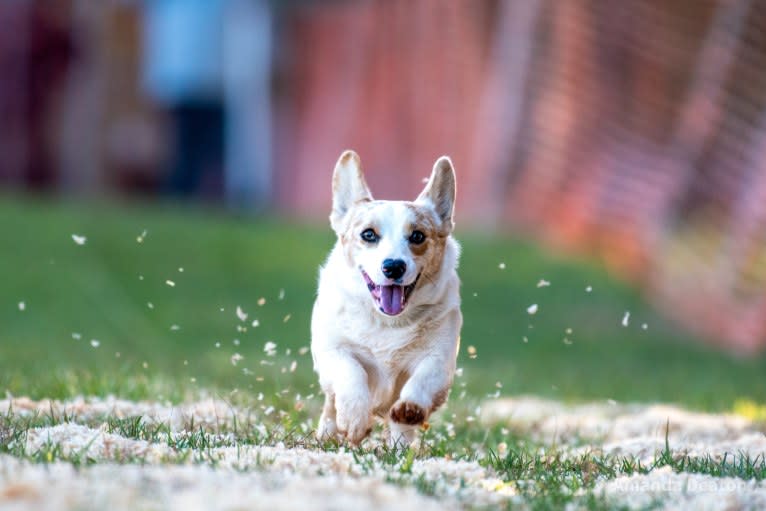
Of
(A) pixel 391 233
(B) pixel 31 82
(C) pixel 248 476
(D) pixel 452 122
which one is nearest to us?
(C) pixel 248 476

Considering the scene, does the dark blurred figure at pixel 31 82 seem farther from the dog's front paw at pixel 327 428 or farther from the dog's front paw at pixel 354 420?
the dog's front paw at pixel 354 420

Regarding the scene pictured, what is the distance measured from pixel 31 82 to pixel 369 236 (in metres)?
29.7

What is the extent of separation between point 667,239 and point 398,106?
39.3 ft

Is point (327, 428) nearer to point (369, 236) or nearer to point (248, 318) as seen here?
point (369, 236)

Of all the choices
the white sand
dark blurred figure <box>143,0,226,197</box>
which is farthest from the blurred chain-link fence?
the white sand

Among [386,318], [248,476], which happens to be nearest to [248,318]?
[386,318]

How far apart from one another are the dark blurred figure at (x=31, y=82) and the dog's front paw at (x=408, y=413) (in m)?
29.5

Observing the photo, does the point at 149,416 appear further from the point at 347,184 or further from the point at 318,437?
the point at 347,184

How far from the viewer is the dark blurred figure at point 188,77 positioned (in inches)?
1575

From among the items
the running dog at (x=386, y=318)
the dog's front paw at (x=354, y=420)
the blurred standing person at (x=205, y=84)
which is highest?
the running dog at (x=386, y=318)

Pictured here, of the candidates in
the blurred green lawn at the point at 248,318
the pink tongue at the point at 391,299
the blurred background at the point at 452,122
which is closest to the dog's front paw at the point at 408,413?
the pink tongue at the point at 391,299

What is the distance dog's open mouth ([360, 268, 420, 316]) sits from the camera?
20.3 ft

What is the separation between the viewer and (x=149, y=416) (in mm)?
6852

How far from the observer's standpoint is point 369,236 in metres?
6.32
